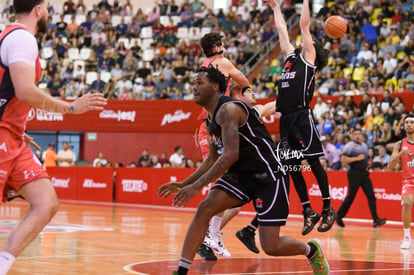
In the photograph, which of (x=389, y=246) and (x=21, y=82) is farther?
(x=389, y=246)

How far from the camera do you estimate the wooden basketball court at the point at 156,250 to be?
8695 mm

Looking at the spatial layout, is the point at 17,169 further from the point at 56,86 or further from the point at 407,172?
the point at 56,86

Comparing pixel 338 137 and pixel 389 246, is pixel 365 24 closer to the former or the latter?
pixel 338 137

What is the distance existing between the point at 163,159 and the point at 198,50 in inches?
213

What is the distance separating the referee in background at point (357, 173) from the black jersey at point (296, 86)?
8203 mm

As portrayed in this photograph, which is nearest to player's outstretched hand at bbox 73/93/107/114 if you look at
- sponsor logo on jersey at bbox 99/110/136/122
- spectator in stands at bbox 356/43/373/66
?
spectator in stands at bbox 356/43/373/66

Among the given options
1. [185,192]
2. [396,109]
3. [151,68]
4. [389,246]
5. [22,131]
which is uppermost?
[151,68]

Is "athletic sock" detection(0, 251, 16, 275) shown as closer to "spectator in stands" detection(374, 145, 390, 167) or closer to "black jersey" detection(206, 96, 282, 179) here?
"black jersey" detection(206, 96, 282, 179)

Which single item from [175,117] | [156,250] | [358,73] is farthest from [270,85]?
[156,250]

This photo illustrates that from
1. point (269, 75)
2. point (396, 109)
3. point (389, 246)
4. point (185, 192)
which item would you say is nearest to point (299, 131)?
point (185, 192)

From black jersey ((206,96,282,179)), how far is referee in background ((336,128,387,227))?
10.5 meters

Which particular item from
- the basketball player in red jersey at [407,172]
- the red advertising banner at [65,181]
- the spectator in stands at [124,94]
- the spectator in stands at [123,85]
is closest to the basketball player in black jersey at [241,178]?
the basketball player in red jersey at [407,172]

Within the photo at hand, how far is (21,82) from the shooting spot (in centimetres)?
566

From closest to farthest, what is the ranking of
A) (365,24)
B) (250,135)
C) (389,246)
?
(250,135), (389,246), (365,24)
